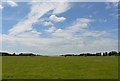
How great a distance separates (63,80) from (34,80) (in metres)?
3.36

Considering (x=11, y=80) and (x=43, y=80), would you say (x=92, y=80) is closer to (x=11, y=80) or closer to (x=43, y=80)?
(x=43, y=80)

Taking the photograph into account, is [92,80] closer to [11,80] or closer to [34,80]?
[34,80]

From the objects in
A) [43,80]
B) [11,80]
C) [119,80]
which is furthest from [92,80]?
[11,80]

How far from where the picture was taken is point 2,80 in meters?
31.8

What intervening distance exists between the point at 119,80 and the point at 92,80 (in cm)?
309

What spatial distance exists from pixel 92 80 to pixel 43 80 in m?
5.49

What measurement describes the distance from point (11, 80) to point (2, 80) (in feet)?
3.71

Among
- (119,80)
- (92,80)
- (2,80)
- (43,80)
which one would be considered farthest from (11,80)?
(119,80)

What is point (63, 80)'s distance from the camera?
1309 inches

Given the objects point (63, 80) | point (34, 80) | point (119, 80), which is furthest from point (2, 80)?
point (119, 80)

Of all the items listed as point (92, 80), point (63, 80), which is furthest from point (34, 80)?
point (92, 80)

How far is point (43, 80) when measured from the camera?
3259cm

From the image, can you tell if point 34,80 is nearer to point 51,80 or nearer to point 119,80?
point 51,80

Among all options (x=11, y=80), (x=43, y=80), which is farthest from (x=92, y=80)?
(x=11, y=80)
